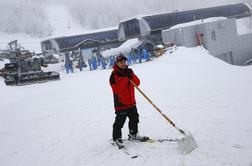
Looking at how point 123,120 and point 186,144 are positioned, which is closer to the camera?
point 186,144

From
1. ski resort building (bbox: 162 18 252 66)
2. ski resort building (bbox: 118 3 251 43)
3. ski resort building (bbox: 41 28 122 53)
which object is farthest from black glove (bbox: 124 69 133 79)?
ski resort building (bbox: 41 28 122 53)

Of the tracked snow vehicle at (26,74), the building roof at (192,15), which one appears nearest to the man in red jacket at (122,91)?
the tracked snow vehicle at (26,74)

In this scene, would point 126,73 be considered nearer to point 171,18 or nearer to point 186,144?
point 186,144

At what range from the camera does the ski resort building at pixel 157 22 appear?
133ft

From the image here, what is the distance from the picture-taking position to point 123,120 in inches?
214

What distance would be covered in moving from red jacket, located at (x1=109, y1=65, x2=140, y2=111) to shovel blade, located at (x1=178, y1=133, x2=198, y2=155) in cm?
123

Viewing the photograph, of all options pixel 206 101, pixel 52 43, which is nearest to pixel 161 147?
pixel 206 101

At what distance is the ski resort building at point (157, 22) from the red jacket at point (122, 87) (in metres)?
35.4

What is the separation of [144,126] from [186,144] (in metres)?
2.13

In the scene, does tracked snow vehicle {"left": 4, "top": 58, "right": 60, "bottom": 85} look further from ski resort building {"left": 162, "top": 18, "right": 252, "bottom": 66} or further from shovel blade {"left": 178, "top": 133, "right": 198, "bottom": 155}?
shovel blade {"left": 178, "top": 133, "right": 198, "bottom": 155}

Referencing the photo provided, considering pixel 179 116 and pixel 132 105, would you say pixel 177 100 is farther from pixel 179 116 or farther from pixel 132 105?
pixel 132 105

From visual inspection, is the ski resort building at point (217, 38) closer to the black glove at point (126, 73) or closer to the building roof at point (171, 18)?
the building roof at point (171, 18)

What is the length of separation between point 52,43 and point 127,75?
155 feet

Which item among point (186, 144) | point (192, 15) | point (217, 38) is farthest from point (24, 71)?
point (192, 15)
